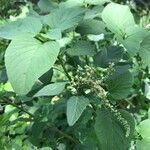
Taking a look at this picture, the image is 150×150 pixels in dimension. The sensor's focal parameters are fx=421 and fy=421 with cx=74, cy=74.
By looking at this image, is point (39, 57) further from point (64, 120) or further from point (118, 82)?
point (64, 120)

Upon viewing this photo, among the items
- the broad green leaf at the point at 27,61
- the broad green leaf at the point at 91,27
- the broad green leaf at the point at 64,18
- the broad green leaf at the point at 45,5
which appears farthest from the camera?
the broad green leaf at the point at 45,5

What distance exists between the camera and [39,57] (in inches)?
35.2

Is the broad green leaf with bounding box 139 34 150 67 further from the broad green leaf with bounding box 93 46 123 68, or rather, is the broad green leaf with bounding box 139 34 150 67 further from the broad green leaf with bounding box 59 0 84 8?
the broad green leaf with bounding box 59 0 84 8

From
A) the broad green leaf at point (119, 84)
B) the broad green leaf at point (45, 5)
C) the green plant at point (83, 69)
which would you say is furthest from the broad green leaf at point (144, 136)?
the broad green leaf at point (45, 5)

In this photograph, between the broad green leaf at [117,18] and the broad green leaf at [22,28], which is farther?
the broad green leaf at [117,18]

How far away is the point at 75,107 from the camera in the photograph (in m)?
0.92

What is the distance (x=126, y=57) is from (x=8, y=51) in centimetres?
46

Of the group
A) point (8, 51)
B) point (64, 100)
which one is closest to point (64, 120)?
point (64, 100)

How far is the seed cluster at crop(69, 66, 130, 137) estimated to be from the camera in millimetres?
986

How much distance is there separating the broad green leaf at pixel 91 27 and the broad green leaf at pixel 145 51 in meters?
0.11

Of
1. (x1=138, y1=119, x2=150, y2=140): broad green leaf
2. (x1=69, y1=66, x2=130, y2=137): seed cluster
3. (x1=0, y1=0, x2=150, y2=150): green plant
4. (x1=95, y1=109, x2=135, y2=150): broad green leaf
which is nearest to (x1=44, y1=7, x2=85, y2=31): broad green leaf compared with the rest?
(x1=0, y1=0, x2=150, y2=150): green plant

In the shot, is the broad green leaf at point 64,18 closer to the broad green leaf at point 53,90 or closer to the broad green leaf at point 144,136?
the broad green leaf at point 53,90

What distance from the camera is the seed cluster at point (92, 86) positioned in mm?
986

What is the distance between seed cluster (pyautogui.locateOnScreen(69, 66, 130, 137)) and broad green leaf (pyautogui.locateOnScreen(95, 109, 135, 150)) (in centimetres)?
2
